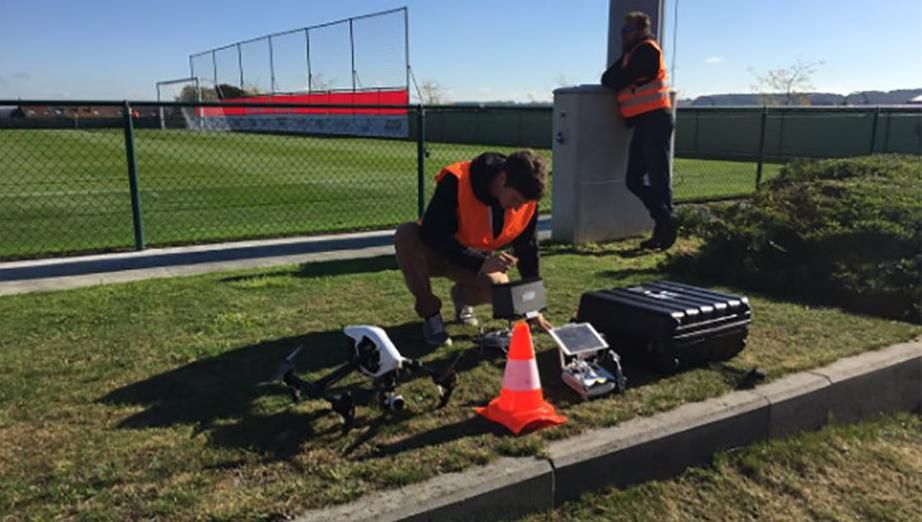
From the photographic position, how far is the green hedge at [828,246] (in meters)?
5.57

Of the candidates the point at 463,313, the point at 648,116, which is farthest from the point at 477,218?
the point at 648,116

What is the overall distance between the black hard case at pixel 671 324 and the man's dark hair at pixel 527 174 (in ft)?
3.01

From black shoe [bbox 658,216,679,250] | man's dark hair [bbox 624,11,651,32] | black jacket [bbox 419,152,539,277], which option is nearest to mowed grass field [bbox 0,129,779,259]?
black shoe [bbox 658,216,679,250]

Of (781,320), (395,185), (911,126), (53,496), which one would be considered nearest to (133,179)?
(53,496)

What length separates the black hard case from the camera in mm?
4043

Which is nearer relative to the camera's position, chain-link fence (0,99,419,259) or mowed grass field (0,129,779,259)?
chain-link fence (0,99,419,259)

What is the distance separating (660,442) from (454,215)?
1.71m

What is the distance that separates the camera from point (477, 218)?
431 cm

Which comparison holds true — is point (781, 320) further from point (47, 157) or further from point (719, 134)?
point (719, 134)

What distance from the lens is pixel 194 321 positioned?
5.06 m

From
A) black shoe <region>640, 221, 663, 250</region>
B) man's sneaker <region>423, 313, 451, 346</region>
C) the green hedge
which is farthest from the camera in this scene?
black shoe <region>640, 221, 663, 250</region>

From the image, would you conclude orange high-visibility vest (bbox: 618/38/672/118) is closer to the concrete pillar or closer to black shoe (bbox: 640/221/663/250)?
the concrete pillar

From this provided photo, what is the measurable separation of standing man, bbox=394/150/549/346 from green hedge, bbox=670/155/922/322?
8.54 ft

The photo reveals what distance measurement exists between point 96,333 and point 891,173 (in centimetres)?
794
